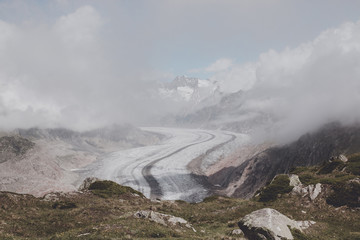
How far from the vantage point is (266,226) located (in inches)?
698

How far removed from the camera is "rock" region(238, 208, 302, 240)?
17.4m

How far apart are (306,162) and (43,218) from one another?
105 m

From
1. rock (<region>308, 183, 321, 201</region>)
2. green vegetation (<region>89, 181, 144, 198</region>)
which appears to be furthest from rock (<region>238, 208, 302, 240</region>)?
green vegetation (<region>89, 181, 144, 198</region>)

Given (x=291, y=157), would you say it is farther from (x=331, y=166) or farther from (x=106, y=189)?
(x=106, y=189)

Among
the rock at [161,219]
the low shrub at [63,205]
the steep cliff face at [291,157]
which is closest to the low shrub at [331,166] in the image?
the rock at [161,219]

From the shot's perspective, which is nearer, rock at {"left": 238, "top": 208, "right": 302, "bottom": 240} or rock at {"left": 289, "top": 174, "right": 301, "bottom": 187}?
rock at {"left": 238, "top": 208, "right": 302, "bottom": 240}

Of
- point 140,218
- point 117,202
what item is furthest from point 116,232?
point 117,202

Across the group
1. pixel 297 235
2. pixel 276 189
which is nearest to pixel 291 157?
pixel 276 189

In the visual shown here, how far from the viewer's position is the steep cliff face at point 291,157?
304ft

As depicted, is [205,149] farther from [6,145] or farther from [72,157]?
[6,145]

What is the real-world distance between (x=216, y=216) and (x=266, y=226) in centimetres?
1588

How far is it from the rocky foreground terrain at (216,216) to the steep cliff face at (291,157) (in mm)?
59675

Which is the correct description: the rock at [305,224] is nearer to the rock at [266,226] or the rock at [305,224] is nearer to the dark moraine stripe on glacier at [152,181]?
the rock at [266,226]

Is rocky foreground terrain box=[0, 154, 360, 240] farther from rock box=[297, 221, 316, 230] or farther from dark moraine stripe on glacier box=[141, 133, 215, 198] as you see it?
dark moraine stripe on glacier box=[141, 133, 215, 198]
